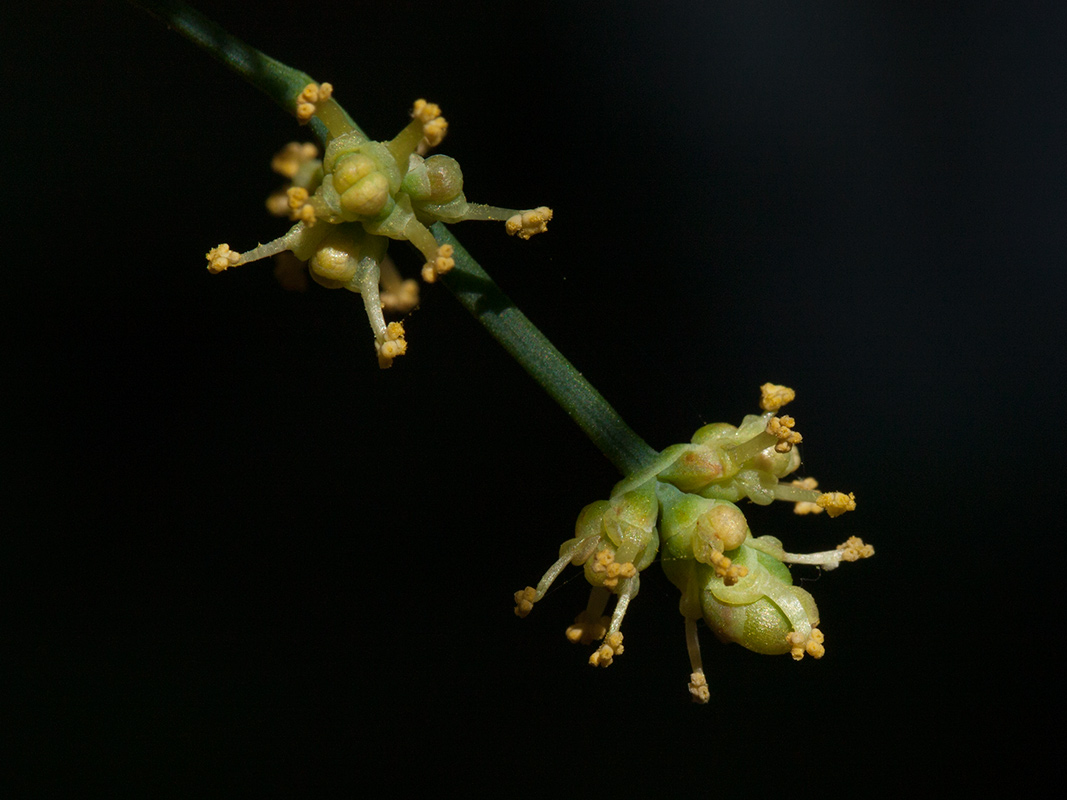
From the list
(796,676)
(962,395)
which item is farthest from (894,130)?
(796,676)

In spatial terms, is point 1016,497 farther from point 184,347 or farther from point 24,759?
point 24,759

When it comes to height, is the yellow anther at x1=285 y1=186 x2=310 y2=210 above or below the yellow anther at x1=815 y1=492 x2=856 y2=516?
above

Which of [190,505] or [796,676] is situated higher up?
[190,505]

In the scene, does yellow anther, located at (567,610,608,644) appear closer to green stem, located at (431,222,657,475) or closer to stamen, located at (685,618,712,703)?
stamen, located at (685,618,712,703)

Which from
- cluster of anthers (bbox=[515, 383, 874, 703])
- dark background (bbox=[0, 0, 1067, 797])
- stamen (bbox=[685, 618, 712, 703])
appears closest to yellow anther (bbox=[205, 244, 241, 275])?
cluster of anthers (bbox=[515, 383, 874, 703])

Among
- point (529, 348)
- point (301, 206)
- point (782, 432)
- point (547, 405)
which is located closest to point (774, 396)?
point (782, 432)

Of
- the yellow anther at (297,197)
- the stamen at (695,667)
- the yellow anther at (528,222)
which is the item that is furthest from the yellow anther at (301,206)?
the stamen at (695,667)

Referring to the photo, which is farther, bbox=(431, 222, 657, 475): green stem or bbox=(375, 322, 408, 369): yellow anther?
bbox=(431, 222, 657, 475): green stem

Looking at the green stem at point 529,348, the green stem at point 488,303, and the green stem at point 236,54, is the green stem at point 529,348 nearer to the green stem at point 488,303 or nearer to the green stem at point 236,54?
the green stem at point 488,303
